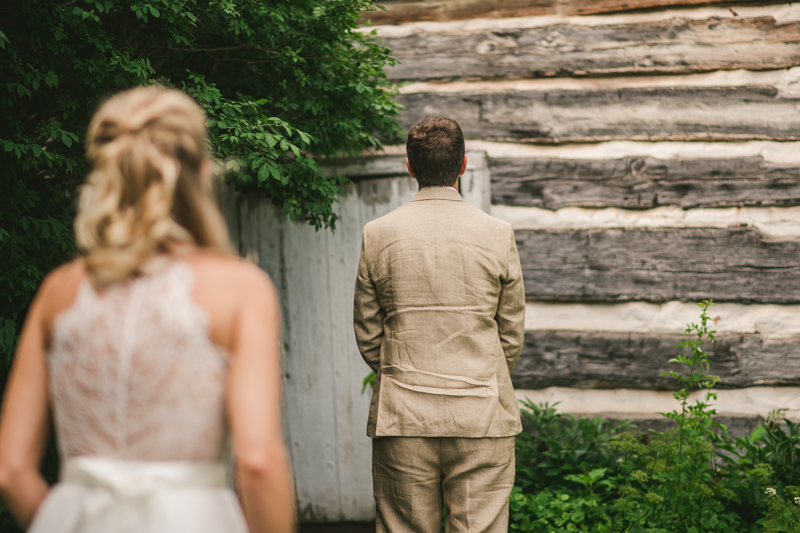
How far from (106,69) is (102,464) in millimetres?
1774

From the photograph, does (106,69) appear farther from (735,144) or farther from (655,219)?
(735,144)

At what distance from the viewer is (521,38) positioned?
3537mm

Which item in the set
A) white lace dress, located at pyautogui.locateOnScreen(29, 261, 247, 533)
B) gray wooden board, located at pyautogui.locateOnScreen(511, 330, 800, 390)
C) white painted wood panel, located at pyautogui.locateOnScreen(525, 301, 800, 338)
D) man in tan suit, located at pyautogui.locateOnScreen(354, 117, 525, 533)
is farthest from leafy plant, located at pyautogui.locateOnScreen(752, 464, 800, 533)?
white lace dress, located at pyautogui.locateOnScreen(29, 261, 247, 533)

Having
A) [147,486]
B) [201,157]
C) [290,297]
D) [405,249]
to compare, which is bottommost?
[290,297]

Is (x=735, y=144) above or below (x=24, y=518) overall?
above

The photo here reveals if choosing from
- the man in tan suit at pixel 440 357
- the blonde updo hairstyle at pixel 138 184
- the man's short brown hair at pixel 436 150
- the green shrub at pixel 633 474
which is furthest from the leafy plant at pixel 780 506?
the blonde updo hairstyle at pixel 138 184

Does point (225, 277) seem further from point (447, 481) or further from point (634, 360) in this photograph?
point (634, 360)

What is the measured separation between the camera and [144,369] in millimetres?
1061

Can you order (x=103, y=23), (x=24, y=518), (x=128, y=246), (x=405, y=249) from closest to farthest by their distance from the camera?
(x=128, y=246) < (x=24, y=518) < (x=405, y=249) < (x=103, y=23)

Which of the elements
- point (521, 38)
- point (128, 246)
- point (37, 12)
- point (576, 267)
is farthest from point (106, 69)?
point (576, 267)

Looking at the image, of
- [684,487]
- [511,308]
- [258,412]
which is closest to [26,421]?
[258,412]

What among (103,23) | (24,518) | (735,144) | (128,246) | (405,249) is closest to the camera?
(128,246)

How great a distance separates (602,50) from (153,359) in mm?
3285

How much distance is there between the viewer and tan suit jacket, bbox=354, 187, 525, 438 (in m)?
2.10
